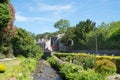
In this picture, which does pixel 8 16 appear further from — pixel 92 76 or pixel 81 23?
pixel 81 23

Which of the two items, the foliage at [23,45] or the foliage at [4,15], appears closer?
the foliage at [4,15]

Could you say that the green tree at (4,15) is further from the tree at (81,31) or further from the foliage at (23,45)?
the tree at (81,31)

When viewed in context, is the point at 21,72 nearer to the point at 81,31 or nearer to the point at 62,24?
the point at 81,31

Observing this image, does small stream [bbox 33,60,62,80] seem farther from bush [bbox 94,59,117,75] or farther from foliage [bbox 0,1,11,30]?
foliage [bbox 0,1,11,30]

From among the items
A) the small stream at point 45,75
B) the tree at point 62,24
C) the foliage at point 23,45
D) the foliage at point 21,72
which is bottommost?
the small stream at point 45,75

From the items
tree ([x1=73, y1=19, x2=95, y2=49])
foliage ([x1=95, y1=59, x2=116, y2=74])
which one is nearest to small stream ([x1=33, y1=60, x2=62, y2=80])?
foliage ([x1=95, y1=59, x2=116, y2=74])

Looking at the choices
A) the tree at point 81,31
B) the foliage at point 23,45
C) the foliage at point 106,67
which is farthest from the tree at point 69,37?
the foliage at point 106,67

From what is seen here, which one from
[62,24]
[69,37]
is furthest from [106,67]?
[62,24]

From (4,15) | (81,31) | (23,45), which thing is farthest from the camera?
(81,31)

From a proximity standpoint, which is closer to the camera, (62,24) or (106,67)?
(106,67)

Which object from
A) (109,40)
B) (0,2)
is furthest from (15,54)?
(109,40)

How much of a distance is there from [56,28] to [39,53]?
119375 mm

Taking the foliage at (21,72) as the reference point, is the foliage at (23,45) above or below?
above

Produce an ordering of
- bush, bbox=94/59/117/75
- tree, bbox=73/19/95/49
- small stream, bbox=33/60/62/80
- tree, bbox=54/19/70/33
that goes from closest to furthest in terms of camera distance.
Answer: bush, bbox=94/59/117/75
small stream, bbox=33/60/62/80
tree, bbox=73/19/95/49
tree, bbox=54/19/70/33
